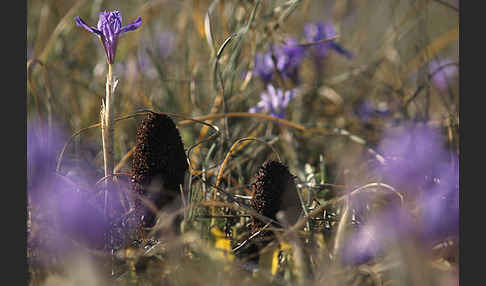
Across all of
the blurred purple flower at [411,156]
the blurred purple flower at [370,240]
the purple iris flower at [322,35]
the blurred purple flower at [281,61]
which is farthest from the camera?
the purple iris flower at [322,35]

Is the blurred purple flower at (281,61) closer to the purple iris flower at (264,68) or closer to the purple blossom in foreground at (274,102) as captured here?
the purple iris flower at (264,68)

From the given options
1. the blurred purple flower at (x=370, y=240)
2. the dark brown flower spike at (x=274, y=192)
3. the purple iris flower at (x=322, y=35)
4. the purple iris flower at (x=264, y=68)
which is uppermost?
the purple iris flower at (x=322, y=35)

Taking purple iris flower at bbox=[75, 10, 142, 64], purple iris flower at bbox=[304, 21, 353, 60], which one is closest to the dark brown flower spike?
purple iris flower at bbox=[75, 10, 142, 64]

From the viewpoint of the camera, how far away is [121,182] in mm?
1252

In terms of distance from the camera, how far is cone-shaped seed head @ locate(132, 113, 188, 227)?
1.07 meters

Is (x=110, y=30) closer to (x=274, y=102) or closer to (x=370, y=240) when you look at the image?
(x=370, y=240)

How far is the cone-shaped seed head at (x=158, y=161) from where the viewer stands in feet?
3.50

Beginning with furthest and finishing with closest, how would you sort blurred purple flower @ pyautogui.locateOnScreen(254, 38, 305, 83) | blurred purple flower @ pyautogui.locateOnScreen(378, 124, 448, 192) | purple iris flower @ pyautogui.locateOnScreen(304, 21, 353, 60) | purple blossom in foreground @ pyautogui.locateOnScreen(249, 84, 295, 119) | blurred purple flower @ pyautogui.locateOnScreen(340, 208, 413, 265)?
purple iris flower @ pyautogui.locateOnScreen(304, 21, 353, 60), blurred purple flower @ pyautogui.locateOnScreen(254, 38, 305, 83), purple blossom in foreground @ pyautogui.locateOnScreen(249, 84, 295, 119), blurred purple flower @ pyautogui.locateOnScreen(378, 124, 448, 192), blurred purple flower @ pyautogui.locateOnScreen(340, 208, 413, 265)

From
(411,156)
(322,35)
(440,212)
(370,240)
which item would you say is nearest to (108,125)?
(370,240)

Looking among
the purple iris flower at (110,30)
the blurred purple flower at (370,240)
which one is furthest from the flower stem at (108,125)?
the blurred purple flower at (370,240)

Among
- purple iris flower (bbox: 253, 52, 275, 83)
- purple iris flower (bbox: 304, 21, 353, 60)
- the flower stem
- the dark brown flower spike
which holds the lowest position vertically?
the dark brown flower spike

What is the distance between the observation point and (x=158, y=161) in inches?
42.3

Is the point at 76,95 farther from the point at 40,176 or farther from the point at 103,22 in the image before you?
the point at 103,22

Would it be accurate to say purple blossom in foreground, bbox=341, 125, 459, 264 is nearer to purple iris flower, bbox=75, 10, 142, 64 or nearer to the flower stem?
the flower stem
